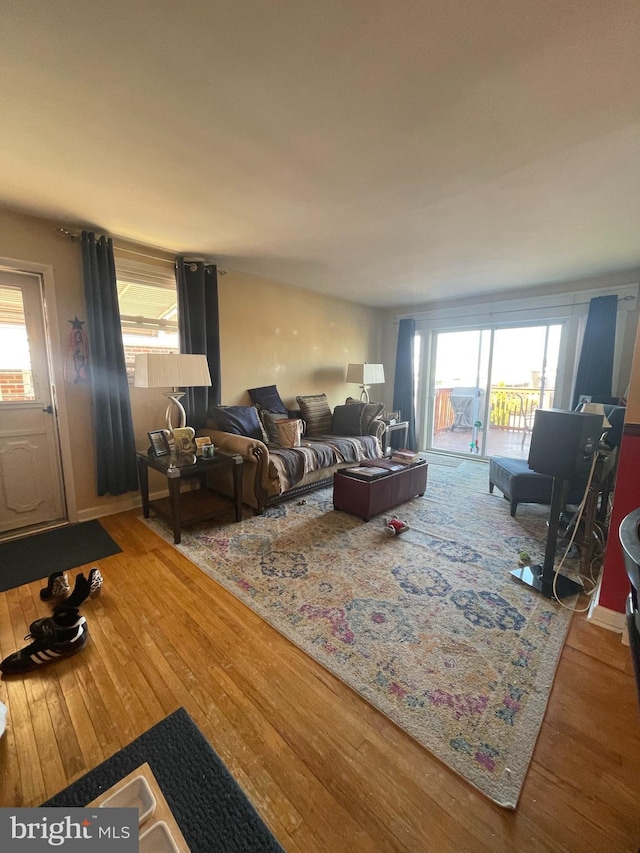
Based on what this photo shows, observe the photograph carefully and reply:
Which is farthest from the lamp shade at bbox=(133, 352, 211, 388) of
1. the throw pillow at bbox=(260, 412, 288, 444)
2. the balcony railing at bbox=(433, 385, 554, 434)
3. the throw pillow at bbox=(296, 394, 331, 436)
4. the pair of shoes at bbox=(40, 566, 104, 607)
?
the balcony railing at bbox=(433, 385, 554, 434)

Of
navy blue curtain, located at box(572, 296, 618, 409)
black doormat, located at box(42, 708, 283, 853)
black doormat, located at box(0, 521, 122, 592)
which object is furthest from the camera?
navy blue curtain, located at box(572, 296, 618, 409)

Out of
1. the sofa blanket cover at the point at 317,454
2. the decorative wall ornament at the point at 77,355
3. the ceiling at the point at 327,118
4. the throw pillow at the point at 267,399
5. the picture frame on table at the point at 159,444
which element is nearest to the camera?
the ceiling at the point at 327,118

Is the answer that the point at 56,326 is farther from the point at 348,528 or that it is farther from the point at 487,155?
the point at 487,155

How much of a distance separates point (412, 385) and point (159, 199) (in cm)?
418

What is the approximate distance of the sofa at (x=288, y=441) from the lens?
2996mm

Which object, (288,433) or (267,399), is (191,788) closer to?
(288,433)

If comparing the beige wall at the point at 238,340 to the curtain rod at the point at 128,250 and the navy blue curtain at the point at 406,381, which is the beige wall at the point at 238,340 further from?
the navy blue curtain at the point at 406,381

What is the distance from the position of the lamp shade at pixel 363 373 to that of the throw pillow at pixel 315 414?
2.17 feet

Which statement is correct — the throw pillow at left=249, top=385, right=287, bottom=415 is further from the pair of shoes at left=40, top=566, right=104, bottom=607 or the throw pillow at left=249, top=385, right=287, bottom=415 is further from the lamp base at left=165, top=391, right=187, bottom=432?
the pair of shoes at left=40, top=566, right=104, bottom=607

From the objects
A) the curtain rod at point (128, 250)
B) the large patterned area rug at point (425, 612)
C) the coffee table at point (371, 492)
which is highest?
the curtain rod at point (128, 250)

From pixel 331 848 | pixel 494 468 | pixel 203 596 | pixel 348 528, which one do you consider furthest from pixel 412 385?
pixel 331 848

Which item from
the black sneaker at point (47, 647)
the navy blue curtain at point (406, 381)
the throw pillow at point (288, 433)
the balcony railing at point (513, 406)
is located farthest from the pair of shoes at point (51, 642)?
the balcony railing at point (513, 406)

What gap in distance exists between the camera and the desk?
4586 millimetres

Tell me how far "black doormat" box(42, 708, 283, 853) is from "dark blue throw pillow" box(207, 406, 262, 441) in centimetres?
241
